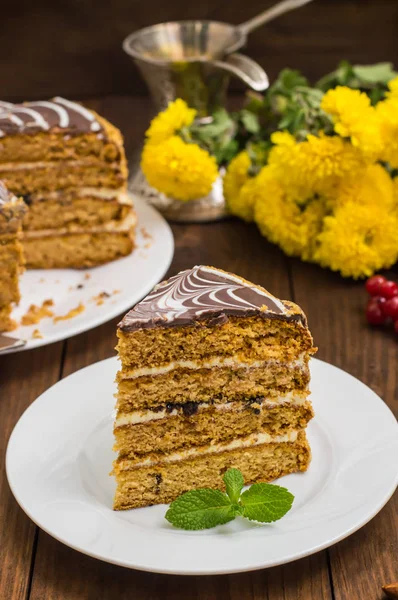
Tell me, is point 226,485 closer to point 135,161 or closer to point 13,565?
point 13,565

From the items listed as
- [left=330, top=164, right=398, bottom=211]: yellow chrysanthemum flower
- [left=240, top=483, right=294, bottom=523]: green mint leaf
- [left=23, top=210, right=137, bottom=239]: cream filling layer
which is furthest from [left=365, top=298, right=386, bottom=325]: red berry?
[left=240, top=483, right=294, bottom=523]: green mint leaf

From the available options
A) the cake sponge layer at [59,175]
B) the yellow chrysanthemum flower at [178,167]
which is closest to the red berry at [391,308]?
the yellow chrysanthemum flower at [178,167]

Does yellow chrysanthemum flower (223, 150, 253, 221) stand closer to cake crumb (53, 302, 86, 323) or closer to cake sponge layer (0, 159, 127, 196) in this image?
cake sponge layer (0, 159, 127, 196)

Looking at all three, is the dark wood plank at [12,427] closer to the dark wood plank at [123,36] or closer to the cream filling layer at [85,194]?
the cream filling layer at [85,194]

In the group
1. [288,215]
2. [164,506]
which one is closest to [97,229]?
[288,215]

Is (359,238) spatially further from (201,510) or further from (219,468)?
(201,510)

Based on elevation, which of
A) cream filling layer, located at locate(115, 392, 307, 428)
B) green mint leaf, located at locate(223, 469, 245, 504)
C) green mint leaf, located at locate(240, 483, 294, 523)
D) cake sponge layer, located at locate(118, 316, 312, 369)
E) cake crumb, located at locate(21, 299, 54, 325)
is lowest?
cake crumb, located at locate(21, 299, 54, 325)

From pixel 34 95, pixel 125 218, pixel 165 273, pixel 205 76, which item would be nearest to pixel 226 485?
pixel 165 273
